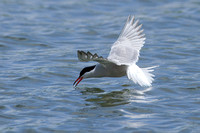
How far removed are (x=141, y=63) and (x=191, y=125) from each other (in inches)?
144

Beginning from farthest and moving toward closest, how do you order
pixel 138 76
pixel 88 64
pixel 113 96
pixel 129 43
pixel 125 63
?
pixel 88 64 < pixel 129 43 < pixel 113 96 < pixel 125 63 < pixel 138 76

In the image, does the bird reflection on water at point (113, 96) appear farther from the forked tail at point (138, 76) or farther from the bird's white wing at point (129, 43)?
the bird's white wing at point (129, 43)

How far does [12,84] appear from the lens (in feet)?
25.0

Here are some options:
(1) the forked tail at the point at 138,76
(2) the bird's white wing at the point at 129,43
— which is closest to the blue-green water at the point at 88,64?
(1) the forked tail at the point at 138,76

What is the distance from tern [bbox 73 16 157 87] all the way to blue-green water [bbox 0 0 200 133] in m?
0.31

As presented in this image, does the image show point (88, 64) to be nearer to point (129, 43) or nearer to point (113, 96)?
point (129, 43)

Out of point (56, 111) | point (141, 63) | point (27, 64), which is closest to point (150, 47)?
point (141, 63)

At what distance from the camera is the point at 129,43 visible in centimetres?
765

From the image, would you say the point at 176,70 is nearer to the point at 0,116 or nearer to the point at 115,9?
the point at 0,116

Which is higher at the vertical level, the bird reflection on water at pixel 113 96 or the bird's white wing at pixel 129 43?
the bird's white wing at pixel 129 43

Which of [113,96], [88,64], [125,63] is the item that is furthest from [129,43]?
[88,64]

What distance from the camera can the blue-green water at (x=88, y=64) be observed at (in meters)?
5.82

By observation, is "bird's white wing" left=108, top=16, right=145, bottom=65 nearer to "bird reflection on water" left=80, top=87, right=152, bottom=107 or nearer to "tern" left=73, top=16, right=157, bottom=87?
"tern" left=73, top=16, right=157, bottom=87

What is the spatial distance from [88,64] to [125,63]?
2.23 meters
